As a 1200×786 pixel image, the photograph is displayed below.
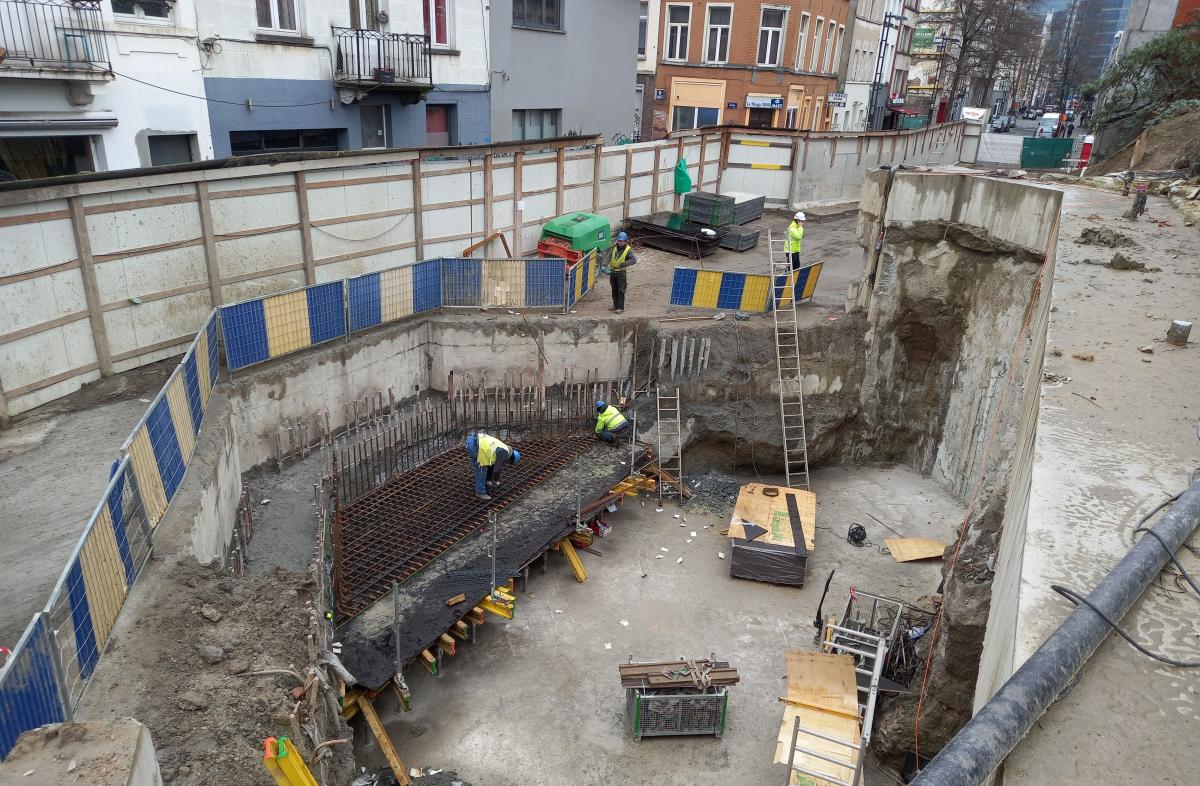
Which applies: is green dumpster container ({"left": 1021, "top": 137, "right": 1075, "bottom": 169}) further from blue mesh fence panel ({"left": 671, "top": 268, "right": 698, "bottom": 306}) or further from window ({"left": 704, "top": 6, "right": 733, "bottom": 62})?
blue mesh fence panel ({"left": 671, "top": 268, "right": 698, "bottom": 306})

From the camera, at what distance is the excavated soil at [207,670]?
5.38 meters

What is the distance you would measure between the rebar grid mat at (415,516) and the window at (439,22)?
10.3 meters

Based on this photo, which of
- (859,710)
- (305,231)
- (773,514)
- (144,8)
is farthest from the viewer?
(773,514)

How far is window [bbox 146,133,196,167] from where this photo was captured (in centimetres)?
1388

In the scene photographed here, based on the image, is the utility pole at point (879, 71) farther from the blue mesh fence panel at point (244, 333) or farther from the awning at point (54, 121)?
the blue mesh fence panel at point (244, 333)

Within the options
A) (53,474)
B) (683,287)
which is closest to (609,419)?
(683,287)

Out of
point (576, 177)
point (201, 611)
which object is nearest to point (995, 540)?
point (201, 611)

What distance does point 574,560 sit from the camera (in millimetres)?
12414

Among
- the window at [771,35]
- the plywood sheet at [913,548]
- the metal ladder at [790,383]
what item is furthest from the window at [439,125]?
the window at [771,35]

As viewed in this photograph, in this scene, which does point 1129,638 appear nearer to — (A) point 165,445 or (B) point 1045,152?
(A) point 165,445

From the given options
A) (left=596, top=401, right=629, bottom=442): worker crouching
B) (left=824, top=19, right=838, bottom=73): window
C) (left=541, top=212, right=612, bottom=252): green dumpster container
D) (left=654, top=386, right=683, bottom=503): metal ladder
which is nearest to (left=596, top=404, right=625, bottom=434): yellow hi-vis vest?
(left=596, top=401, right=629, bottom=442): worker crouching

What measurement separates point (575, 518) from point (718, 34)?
93.4 feet

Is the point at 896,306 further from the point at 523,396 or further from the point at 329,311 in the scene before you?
the point at 329,311

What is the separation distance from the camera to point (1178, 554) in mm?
4109
